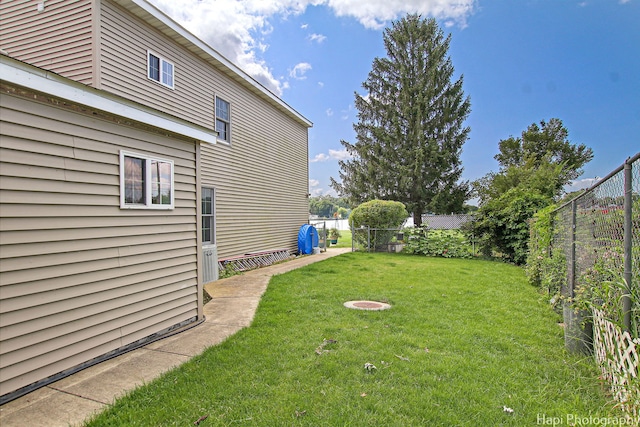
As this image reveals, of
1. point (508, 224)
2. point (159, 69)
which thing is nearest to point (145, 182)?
point (159, 69)

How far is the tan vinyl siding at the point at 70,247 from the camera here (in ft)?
8.37

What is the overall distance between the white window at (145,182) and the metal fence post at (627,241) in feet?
14.6

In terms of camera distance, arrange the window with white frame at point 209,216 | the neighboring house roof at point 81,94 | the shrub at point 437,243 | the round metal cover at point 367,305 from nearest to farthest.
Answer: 1. the neighboring house roof at point 81,94
2. the round metal cover at point 367,305
3. the window with white frame at point 209,216
4. the shrub at point 437,243

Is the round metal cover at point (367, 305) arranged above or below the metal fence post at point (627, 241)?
below

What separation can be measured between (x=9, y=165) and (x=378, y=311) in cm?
444

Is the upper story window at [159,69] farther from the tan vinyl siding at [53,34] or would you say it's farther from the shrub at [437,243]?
the shrub at [437,243]

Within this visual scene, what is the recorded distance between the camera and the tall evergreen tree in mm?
20562

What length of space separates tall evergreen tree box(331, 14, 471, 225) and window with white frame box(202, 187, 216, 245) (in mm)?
14896

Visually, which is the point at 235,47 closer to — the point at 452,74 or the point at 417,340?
the point at 417,340

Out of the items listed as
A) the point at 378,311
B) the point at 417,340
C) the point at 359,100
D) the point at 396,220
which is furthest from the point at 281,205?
the point at 359,100

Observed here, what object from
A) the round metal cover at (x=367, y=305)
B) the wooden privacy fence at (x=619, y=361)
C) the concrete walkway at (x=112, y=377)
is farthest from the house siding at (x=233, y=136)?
the wooden privacy fence at (x=619, y=361)

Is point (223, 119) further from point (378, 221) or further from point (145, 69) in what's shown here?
point (378, 221)

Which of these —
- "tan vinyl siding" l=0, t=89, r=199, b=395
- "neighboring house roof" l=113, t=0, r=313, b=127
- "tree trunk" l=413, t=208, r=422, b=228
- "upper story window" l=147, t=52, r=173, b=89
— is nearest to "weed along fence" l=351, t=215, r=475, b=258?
"neighboring house roof" l=113, t=0, r=313, b=127

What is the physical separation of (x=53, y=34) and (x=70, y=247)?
A: 546 centimetres
